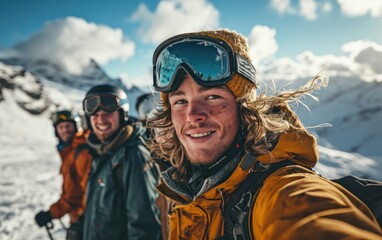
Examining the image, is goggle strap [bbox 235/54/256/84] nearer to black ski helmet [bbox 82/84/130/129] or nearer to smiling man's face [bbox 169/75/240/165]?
smiling man's face [bbox 169/75/240/165]

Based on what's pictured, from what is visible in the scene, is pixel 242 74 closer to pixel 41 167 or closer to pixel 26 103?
pixel 41 167

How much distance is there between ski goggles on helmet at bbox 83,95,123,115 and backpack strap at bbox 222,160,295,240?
9.23ft

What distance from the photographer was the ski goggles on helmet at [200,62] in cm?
182

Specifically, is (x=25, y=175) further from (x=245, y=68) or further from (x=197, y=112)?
(x=245, y=68)

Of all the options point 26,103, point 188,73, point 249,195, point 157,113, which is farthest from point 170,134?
point 26,103

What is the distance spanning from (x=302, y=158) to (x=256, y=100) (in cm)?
59

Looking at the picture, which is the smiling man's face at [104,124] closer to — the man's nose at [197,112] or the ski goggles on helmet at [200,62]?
the ski goggles on helmet at [200,62]

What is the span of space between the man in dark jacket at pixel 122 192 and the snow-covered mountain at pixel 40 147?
6.06ft

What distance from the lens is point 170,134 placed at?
248 cm

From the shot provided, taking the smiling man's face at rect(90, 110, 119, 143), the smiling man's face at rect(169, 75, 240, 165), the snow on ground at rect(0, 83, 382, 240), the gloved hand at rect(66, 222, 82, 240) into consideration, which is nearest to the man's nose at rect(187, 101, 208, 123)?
the smiling man's face at rect(169, 75, 240, 165)

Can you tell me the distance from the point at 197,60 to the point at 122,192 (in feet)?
6.25

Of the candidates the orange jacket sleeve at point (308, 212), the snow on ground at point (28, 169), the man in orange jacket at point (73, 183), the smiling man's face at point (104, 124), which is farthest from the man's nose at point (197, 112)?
the snow on ground at point (28, 169)

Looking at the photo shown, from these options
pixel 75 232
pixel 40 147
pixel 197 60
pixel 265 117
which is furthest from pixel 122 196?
pixel 40 147

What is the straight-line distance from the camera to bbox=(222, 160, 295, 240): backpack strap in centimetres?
121
